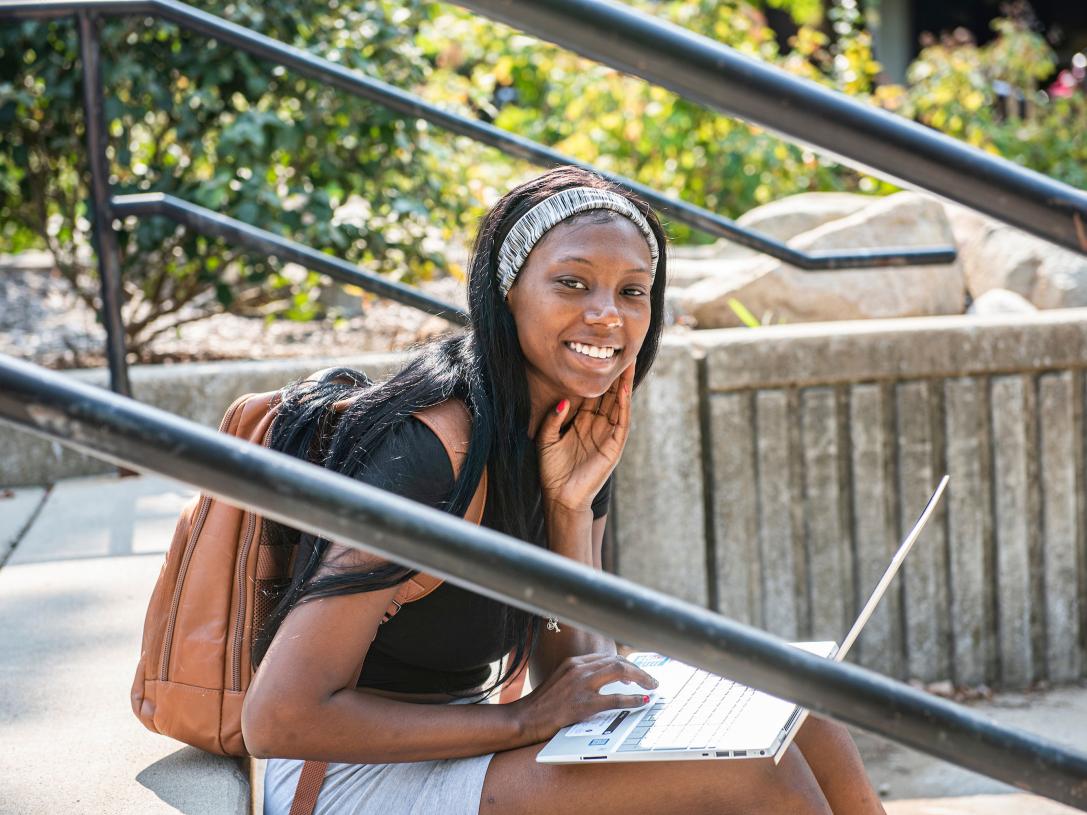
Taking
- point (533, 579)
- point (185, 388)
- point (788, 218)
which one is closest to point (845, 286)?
point (788, 218)

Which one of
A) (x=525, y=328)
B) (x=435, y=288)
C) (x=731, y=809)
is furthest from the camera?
(x=435, y=288)

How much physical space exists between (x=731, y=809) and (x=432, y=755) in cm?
39

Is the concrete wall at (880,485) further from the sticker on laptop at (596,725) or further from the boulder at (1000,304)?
the sticker on laptop at (596,725)

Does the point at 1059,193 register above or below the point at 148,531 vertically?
above

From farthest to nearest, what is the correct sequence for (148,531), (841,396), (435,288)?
(435,288) → (841,396) → (148,531)

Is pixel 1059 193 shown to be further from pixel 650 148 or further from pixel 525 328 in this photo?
pixel 650 148

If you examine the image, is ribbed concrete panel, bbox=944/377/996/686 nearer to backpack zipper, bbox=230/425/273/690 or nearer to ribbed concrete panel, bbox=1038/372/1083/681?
ribbed concrete panel, bbox=1038/372/1083/681

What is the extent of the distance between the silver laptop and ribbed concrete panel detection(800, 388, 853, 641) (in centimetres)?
198

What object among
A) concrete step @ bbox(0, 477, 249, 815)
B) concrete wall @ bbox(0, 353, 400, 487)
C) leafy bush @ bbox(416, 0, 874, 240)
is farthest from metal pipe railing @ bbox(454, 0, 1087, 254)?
leafy bush @ bbox(416, 0, 874, 240)

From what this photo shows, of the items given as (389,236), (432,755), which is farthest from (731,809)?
(389,236)

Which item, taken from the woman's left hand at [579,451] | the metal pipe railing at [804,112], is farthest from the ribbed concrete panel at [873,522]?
the metal pipe railing at [804,112]

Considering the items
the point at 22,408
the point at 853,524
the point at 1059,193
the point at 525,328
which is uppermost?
the point at 1059,193

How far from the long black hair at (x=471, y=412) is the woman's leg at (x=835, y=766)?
439 mm

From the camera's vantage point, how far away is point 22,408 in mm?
944
